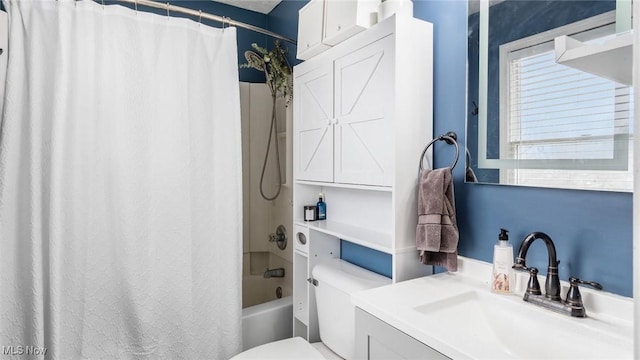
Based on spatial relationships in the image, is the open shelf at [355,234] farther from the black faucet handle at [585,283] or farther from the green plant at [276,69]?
the green plant at [276,69]

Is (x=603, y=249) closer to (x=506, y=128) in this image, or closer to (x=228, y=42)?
(x=506, y=128)

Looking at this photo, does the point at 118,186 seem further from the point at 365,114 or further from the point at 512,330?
the point at 512,330

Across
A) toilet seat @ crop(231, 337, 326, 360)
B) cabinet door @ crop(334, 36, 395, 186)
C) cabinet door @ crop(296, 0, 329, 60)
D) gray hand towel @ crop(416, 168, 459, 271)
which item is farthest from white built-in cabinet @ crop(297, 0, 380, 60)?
toilet seat @ crop(231, 337, 326, 360)

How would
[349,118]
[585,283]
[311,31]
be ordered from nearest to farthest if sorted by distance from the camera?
[585,283] < [349,118] < [311,31]

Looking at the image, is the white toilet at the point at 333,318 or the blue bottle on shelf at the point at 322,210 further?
the blue bottle on shelf at the point at 322,210

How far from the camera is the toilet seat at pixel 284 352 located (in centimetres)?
157

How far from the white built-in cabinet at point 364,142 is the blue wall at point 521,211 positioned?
80 mm

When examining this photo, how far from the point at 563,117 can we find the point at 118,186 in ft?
5.90

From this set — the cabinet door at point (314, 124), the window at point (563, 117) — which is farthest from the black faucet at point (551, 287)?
the cabinet door at point (314, 124)

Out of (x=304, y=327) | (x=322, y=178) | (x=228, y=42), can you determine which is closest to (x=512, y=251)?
(x=322, y=178)

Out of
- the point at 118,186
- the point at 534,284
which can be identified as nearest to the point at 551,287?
the point at 534,284

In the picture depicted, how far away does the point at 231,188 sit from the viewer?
1.87 meters

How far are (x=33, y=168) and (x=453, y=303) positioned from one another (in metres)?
1.76

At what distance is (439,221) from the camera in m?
1.30
